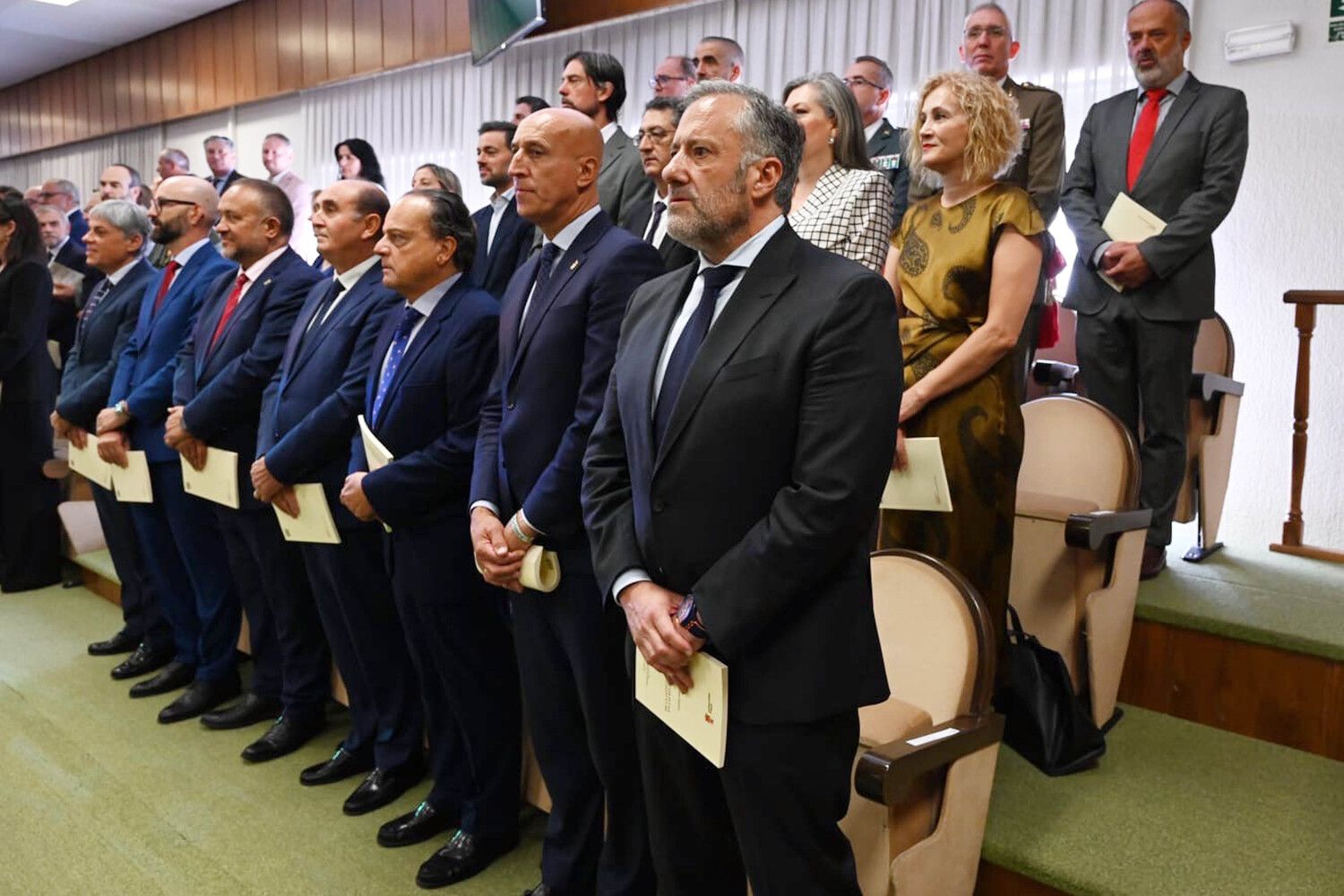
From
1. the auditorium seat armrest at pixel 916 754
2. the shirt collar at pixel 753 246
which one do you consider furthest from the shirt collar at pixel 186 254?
the auditorium seat armrest at pixel 916 754

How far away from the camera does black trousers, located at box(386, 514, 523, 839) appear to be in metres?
2.24

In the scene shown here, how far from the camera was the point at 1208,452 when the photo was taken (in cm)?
318

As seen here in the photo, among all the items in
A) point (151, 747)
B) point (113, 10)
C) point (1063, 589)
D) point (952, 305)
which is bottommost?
point (151, 747)

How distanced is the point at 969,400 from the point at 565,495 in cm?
82

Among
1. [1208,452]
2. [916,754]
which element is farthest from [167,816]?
[1208,452]

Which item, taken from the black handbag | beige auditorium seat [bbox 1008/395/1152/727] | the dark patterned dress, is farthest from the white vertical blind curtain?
the black handbag

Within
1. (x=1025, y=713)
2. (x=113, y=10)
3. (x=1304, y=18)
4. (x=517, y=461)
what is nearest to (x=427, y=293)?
(x=517, y=461)

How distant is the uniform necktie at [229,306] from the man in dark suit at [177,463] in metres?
0.29

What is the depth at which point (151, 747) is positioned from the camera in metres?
2.98

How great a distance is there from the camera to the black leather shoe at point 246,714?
10.1ft

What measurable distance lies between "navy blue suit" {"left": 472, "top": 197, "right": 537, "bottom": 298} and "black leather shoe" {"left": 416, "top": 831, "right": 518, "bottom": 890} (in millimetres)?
1478

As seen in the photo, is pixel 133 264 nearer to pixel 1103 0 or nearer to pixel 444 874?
pixel 444 874

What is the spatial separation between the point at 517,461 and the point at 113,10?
865 cm

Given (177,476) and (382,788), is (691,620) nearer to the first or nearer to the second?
(382,788)
